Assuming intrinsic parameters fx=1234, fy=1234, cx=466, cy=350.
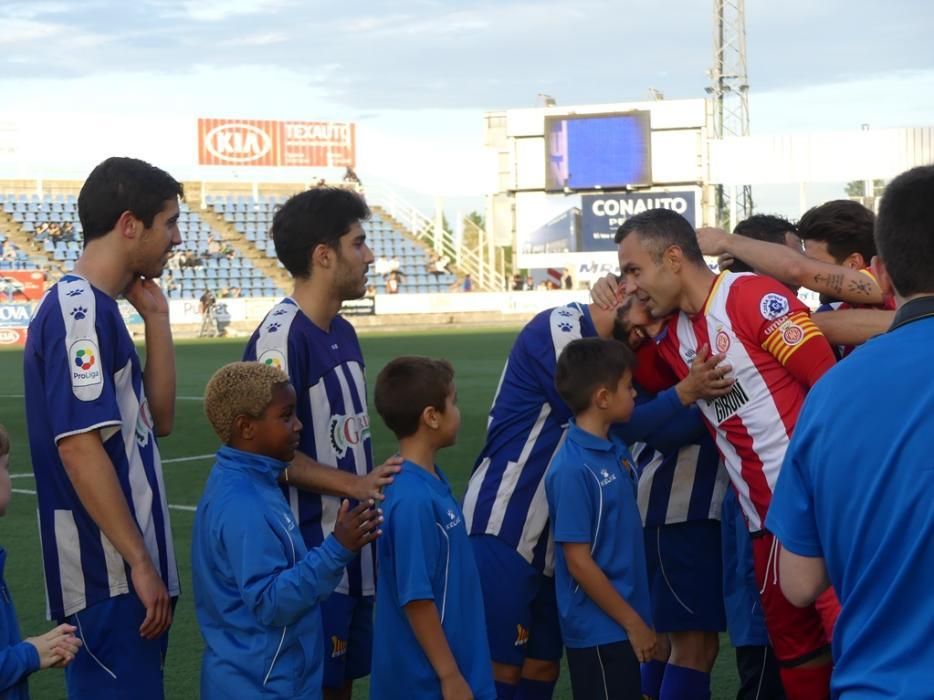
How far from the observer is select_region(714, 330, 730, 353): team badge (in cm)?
400

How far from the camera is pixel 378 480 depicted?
3764mm

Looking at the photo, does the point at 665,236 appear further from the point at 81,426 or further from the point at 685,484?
the point at 81,426

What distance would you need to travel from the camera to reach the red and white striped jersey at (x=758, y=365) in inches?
151

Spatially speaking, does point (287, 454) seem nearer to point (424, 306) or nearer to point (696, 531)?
point (696, 531)

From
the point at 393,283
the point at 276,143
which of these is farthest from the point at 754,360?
the point at 276,143

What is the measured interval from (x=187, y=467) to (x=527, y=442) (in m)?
7.79

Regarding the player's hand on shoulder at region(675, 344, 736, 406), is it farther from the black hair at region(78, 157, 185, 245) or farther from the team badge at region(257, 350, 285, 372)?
the black hair at region(78, 157, 185, 245)

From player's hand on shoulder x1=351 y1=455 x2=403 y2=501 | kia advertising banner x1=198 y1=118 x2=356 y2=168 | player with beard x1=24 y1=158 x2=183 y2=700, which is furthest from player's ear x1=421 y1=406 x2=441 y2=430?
kia advertising banner x1=198 y1=118 x2=356 y2=168

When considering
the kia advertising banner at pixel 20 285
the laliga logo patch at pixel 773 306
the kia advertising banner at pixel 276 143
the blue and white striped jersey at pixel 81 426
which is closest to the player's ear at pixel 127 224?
the blue and white striped jersey at pixel 81 426

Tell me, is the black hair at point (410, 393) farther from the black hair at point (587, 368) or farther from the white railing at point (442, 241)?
the white railing at point (442, 241)

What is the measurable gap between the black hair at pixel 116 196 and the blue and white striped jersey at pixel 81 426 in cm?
19

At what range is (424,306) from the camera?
142 ft

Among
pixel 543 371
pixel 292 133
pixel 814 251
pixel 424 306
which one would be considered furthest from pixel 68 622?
pixel 292 133

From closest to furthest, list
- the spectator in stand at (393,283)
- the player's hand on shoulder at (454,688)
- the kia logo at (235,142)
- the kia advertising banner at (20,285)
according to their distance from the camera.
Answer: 1. the player's hand on shoulder at (454,688)
2. the kia advertising banner at (20,285)
3. the spectator in stand at (393,283)
4. the kia logo at (235,142)
